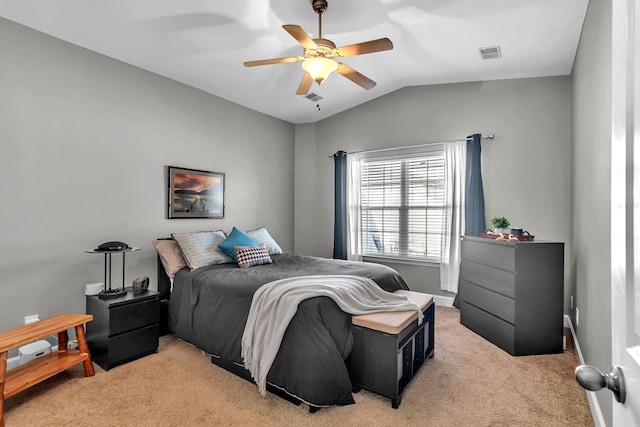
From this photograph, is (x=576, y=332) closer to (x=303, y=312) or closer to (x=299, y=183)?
(x=303, y=312)

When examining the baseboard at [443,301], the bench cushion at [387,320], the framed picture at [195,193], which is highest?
A: the framed picture at [195,193]

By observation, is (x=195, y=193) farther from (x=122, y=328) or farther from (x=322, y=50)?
(x=322, y=50)

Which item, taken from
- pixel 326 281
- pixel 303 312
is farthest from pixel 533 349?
pixel 303 312

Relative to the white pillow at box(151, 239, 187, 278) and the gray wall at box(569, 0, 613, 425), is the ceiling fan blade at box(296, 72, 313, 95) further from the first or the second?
the white pillow at box(151, 239, 187, 278)

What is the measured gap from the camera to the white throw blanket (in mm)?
2094

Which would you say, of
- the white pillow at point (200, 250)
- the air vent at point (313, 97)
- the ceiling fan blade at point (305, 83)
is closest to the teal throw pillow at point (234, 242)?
the white pillow at point (200, 250)

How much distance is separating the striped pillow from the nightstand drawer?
826 millimetres

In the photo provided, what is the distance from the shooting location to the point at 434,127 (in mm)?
4238

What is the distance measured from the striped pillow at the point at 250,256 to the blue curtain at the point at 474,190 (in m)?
2.44

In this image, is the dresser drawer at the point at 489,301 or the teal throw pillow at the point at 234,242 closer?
the dresser drawer at the point at 489,301

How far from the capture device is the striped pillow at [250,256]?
3.27 m

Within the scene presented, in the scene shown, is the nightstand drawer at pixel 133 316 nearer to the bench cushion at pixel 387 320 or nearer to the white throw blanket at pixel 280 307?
the white throw blanket at pixel 280 307

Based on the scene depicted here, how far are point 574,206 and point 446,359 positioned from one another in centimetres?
200

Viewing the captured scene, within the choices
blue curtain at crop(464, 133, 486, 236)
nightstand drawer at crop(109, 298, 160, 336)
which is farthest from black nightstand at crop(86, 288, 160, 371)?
blue curtain at crop(464, 133, 486, 236)
